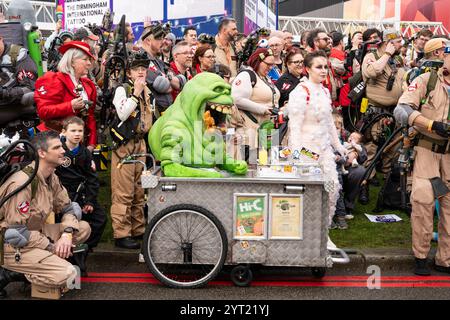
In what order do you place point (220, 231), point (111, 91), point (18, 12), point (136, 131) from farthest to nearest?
1. point (18, 12)
2. point (111, 91)
3. point (136, 131)
4. point (220, 231)

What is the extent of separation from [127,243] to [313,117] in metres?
2.30

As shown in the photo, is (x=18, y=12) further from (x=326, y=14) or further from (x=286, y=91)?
(x=326, y=14)

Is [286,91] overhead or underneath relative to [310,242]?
overhead

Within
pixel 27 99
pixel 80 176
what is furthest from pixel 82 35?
pixel 80 176

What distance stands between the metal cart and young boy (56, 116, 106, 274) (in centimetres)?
92

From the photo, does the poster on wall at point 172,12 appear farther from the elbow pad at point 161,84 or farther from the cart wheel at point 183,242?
the cart wheel at point 183,242

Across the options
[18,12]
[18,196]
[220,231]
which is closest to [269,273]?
[220,231]

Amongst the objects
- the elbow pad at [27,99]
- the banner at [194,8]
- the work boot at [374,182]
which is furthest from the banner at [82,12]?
the work boot at [374,182]

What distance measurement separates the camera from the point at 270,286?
5633mm

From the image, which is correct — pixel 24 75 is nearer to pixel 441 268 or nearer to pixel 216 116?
pixel 216 116

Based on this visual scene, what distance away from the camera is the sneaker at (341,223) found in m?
7.32

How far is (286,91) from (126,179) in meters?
2.72

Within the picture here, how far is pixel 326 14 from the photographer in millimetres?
30969

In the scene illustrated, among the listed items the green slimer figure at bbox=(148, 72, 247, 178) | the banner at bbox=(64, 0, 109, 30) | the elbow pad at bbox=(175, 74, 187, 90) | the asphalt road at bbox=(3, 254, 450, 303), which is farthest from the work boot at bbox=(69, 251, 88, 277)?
the banner at bbox=(64, 0, 109, 30)
